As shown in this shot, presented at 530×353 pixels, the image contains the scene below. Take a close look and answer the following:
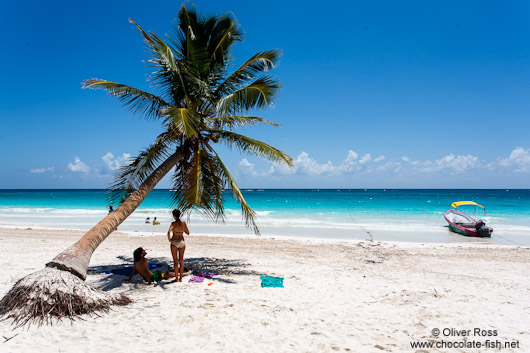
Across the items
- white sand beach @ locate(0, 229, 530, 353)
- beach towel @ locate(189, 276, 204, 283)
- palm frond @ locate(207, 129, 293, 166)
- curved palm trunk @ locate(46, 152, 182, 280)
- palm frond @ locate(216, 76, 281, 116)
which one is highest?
palm frond @ locate(216, 76, 281, 116)

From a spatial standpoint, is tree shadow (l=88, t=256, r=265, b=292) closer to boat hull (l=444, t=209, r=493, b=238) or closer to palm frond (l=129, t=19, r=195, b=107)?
palm frond (l=129, t=19, r=195, b=107)

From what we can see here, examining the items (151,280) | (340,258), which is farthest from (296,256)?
(151,280)

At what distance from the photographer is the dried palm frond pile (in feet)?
14.1

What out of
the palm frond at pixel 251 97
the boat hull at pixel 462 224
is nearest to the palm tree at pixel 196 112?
the palm frond at pixel 251 97

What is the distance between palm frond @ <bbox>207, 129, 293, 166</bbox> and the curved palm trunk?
1.10 meters

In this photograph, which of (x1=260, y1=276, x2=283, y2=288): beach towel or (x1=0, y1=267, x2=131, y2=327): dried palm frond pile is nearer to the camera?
(x1=0, y1=267, x2=131, y2=327): dried palm frond pile

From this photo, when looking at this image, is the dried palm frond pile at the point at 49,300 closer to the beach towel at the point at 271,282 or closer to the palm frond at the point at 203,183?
the palm frond at the point at 203,183

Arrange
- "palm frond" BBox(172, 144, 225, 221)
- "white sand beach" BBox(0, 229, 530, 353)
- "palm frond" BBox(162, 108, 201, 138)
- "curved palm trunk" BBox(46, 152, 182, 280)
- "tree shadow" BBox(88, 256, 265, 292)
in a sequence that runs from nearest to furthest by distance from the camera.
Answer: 1. "white sand beach" BBox(0, 229, 530, 353)
2. "curved palm trunk" BBox(46, 152, 182, 280)
3. "palm frond" BBox(162, 108, 201, 138)
4. "tree shadow" BBox(88, 256, 265, 292)
5. "palm frond" BBox(172, 144, 225, 221)

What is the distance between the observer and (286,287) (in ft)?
21.8

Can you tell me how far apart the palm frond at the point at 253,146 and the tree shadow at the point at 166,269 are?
3.02 m

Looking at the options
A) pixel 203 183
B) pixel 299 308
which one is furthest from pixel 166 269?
pixel 299 308

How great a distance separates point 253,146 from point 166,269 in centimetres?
395

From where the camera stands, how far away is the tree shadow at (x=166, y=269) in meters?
6.64

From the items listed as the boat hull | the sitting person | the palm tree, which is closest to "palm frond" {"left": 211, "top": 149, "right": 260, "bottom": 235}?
the palm tree
